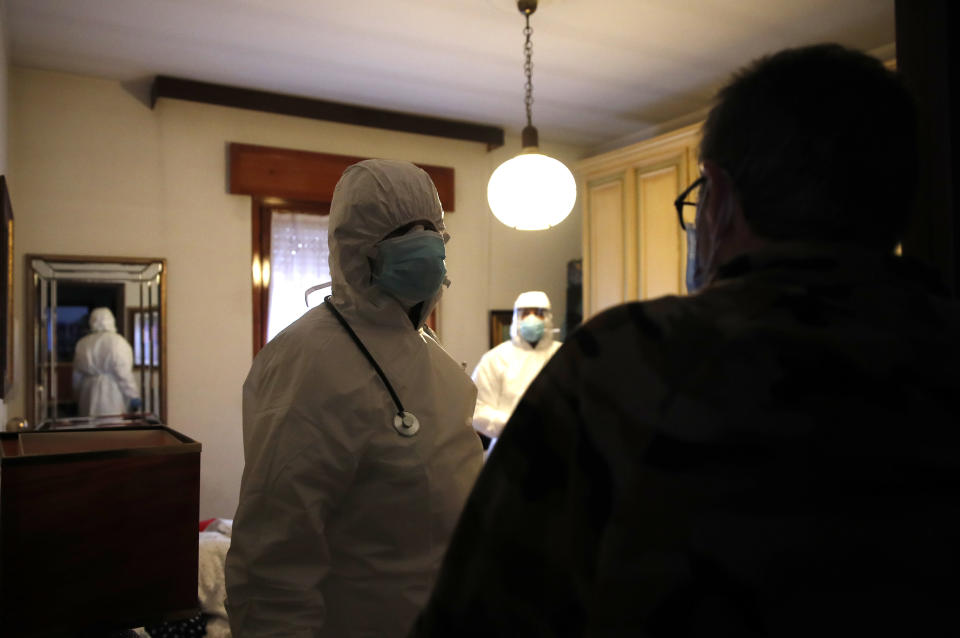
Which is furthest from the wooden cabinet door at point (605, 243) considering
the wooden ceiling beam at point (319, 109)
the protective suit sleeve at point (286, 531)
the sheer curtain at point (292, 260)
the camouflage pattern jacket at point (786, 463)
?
the camouflage pattern jacket at point (786, 463)

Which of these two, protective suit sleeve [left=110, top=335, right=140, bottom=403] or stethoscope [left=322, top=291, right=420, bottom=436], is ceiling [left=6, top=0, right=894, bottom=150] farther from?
stethoscope [left=322, top=291, right=420, bottom=436]

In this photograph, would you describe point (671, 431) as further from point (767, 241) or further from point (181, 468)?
point (181, 468)

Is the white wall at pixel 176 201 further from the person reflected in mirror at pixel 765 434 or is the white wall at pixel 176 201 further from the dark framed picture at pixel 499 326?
the person reflected in mirror at pixel 765 434

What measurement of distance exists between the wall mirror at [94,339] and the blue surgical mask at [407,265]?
2664 millimetres

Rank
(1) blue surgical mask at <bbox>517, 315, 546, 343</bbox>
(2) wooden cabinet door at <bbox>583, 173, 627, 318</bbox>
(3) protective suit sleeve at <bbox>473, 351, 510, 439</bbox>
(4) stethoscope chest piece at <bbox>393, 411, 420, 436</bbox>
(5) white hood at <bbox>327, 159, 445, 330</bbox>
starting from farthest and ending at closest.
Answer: (2) wooden cabinet door at <bbox>583, 173, 627, 318</bbox> → (1) blue surgical mask at <bbox>517, 315, 546, 343</bbox> → (3) protective suit sleeve at <bbox>473, 351, 510, 439</bbox> → (5) white hood at <bbox>327, 159, 445, 330</bbox> → (4) stethoscope chest piece at <bbox>393, 411, 420, 436</bbox>

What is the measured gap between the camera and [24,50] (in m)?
3.35

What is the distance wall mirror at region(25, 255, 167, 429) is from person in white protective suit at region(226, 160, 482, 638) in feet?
8.68

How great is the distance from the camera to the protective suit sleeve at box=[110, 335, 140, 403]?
372 centimetres

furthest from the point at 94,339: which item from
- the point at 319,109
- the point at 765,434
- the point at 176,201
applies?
the point at 765,434

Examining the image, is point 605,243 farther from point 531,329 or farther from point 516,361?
point 516,361

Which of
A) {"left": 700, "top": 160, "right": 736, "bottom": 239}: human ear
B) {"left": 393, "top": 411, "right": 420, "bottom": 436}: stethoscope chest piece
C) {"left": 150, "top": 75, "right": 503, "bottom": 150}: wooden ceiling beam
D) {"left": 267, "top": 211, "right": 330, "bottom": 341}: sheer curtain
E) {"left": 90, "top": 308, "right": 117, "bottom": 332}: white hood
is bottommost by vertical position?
{"left": 393, "top": 411, "right": 420, "bottom": 436}: stethoscope chest piece

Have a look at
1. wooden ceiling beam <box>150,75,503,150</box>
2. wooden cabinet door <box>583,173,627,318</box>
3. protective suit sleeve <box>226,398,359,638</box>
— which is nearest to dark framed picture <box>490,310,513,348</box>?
wooden cabinet door <box>583,173,627,318</box>

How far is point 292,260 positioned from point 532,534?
12.7 ft

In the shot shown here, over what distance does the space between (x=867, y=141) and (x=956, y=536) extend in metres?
0.31
